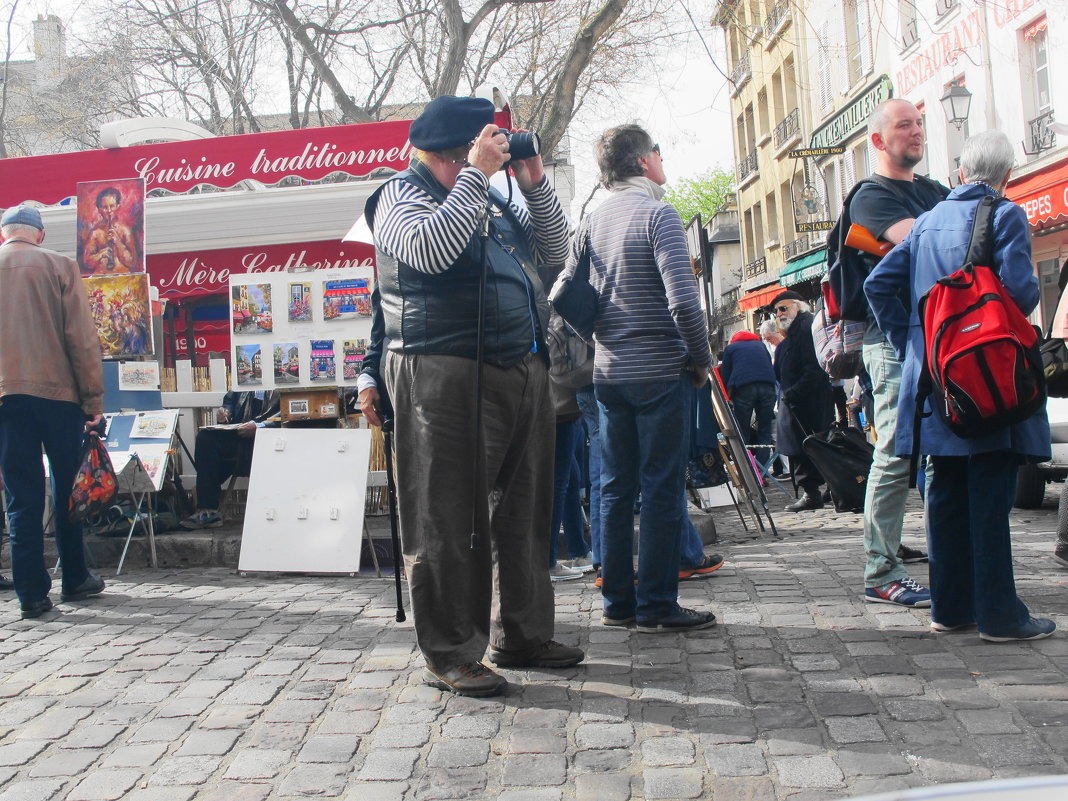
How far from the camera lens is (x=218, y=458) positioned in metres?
8.03

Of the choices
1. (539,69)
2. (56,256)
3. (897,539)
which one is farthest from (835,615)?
(539,69)

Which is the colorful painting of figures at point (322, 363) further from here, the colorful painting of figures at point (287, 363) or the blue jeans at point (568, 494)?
the blue jeans at point (568, 494)

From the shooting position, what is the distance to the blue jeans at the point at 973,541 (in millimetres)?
3859

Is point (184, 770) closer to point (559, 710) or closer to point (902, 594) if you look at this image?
point (559, 710)

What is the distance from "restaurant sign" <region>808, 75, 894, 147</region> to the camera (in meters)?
21.8

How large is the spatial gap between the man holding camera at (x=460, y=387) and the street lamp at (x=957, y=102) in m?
16.1

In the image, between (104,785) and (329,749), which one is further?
(329,749)

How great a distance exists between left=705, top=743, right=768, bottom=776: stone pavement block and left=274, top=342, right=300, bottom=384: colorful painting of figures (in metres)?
5.08

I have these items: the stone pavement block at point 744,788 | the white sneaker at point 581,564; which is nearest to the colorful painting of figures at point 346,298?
the white sneaker at point 581,564

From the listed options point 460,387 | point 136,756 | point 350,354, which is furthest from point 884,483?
point 350,354

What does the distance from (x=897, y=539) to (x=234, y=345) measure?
4.67 meters

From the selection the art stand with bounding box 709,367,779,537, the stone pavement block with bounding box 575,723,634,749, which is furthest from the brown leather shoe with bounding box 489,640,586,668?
the art stand with bounding box 709,367,779,537

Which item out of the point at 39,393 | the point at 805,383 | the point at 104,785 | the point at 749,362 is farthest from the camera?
the point at 749,362

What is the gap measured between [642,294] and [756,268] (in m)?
37.0
